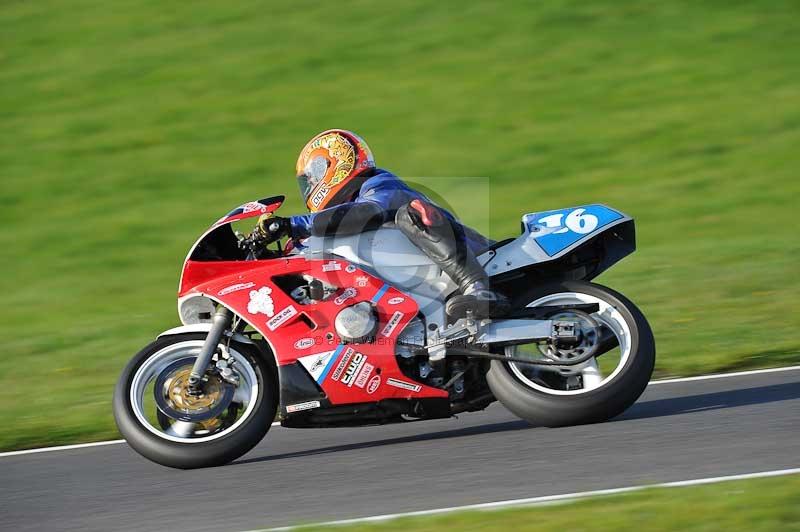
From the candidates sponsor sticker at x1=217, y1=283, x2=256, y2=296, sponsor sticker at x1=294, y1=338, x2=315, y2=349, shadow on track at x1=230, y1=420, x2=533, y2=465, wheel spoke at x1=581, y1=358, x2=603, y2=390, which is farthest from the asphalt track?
sponsor sticker at x1=217, y1=283, x2=256, y2=296

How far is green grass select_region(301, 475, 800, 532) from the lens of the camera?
4.41 metres

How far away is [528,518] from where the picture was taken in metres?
4.67

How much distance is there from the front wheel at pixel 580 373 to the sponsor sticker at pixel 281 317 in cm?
109

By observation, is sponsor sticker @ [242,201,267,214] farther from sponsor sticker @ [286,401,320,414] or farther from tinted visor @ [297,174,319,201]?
sponsor sticker @ [286,401,320,414]

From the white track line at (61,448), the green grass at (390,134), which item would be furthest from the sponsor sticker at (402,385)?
the green grass at (390,134)

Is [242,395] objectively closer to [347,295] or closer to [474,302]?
[347,295]

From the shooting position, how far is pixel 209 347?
603 centimetres

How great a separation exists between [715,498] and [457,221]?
2218mm

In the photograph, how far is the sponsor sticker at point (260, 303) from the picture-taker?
6.07m

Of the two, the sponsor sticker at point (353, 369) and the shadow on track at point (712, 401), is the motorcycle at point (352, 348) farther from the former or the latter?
the shadow on track at point (712, 401)

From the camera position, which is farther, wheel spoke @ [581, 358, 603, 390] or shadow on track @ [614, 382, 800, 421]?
shadow on track @ [614, 382, 800, 421]

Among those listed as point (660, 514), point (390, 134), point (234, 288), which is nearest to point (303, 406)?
point (234, 288)

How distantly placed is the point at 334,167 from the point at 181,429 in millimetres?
1624

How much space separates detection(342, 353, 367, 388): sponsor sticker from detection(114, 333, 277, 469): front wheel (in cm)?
39
